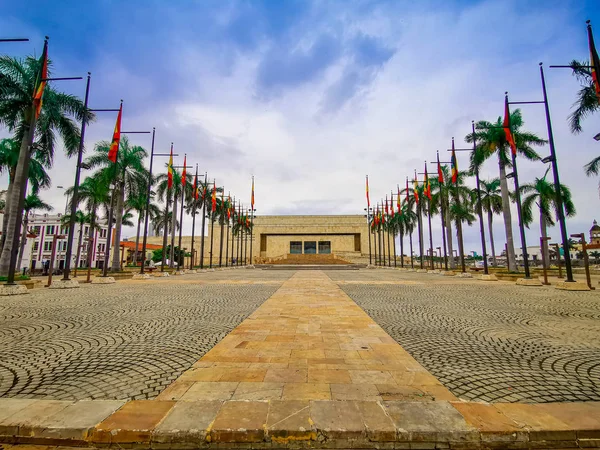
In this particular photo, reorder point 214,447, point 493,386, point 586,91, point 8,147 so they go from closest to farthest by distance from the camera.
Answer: point 214,447 < point 493,386 < point 586,91 < point 8,147

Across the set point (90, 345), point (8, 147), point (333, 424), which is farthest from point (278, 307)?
point (8, 147)

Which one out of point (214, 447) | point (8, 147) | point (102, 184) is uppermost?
point (8, 147)

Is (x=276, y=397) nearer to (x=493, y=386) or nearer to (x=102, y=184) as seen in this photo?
(x=493, y=386)

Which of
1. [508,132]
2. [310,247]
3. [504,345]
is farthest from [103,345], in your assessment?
[310,247]

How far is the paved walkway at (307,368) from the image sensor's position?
3.34 m

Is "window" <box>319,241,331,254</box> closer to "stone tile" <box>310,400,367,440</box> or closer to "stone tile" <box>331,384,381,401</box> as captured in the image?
"stone tile" <box>331,384,381,401</box>

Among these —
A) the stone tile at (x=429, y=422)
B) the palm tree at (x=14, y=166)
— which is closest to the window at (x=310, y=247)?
the palm tree at (x=14, y=166)

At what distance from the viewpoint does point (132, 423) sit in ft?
8.81

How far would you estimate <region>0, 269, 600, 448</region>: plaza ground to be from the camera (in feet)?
8.51

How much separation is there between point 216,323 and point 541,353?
6201 millimetres

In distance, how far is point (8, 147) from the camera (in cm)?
2362

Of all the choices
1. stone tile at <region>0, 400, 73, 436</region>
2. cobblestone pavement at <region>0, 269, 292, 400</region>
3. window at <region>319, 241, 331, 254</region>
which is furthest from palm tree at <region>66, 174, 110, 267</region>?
window at <region>319, 241, 331, 254</region>

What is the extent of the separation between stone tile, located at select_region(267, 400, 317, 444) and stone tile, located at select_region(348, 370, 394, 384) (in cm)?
95

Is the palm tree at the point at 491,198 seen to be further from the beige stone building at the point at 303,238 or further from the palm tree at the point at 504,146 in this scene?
the beige stone building at the point at 303,238
